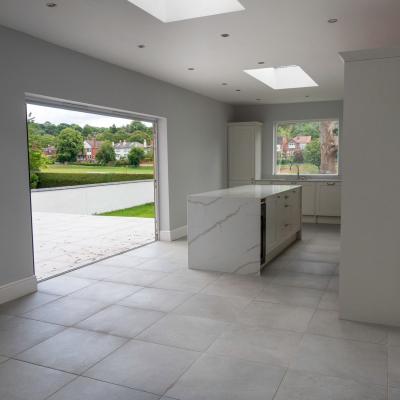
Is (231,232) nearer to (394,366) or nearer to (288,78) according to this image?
(394,366)

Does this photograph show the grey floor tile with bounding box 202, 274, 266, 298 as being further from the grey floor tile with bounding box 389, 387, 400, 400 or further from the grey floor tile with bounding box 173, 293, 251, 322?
the grey floor tile with bounding box 389, 387, 400, 400

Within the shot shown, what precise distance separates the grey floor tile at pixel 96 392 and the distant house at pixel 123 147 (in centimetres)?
440

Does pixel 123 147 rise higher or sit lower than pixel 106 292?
higher

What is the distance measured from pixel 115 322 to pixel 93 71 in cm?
301

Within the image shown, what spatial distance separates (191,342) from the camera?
296 cm

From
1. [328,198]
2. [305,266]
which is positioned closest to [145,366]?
[305,266]

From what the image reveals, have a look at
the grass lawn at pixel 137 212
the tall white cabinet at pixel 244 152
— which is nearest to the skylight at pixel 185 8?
the tall white cabinet at pixel 244 152

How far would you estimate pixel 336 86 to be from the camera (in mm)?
6996

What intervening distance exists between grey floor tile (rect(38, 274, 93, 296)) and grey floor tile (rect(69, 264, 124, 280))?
0.40 ft

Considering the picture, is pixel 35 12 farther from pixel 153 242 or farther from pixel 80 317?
pixel 153 242

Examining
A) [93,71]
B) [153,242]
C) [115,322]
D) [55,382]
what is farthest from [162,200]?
[55,382]

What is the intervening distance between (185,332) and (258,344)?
1.82 ft

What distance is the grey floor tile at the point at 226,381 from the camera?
2289mm

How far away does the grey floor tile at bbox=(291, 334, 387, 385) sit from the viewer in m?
2.49
